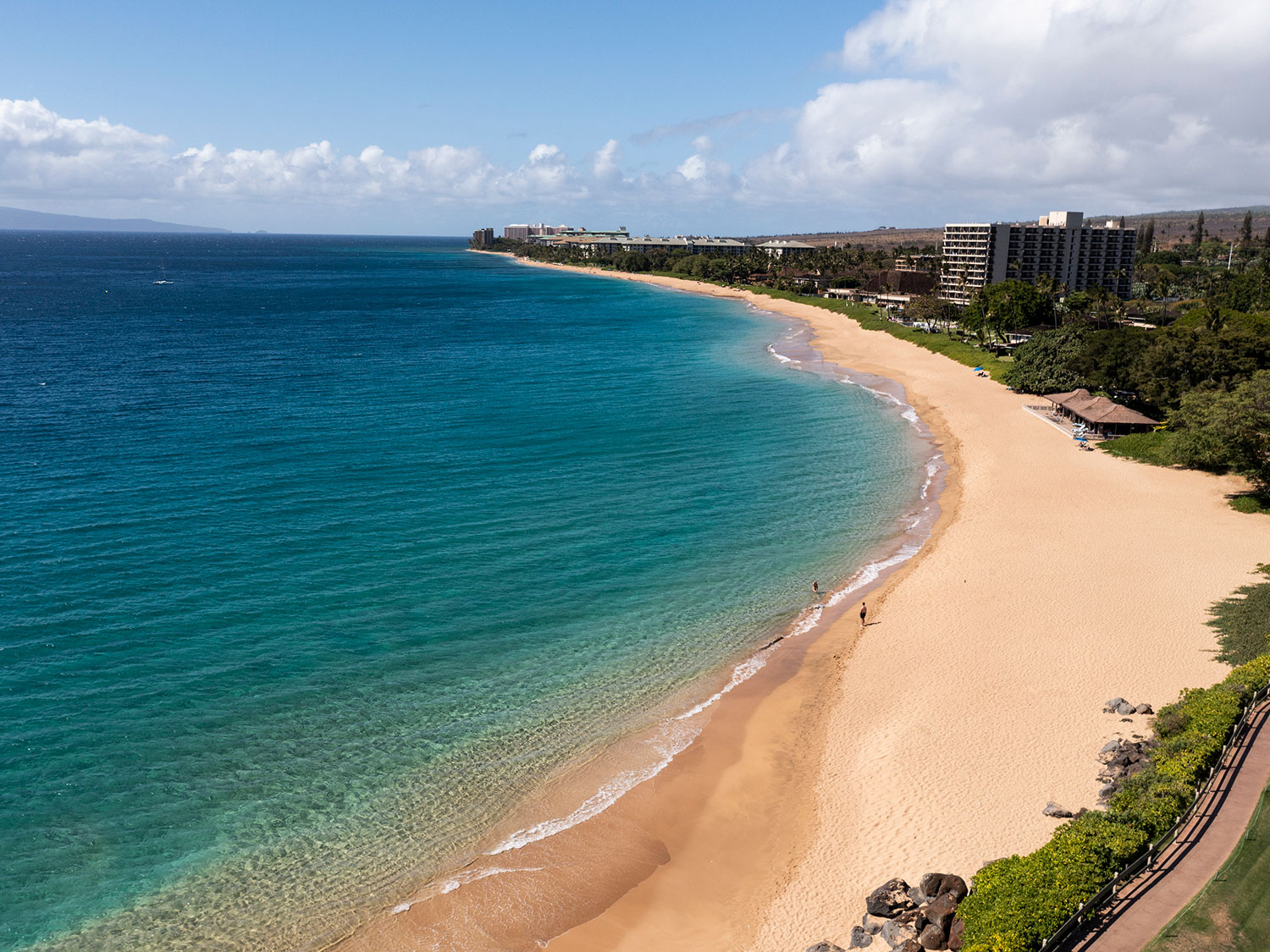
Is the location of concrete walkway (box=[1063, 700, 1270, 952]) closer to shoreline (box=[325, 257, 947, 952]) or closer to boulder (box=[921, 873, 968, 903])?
boulder (box=[921, 873, 968, 903])

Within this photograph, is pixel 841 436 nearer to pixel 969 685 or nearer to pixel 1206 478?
pixel 1206 478

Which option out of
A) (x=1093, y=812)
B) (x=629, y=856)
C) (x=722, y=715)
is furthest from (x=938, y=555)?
(x=629, y=856)

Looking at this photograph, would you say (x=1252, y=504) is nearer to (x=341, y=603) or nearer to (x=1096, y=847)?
(x=1096, y=847)

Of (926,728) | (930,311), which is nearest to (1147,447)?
(926,728)

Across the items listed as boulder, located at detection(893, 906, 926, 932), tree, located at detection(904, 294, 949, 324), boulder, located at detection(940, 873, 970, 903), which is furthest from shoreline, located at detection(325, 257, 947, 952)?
tree, located at detection(904, 294, 949, 324)

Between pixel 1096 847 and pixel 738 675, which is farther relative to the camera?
pixel 738 675
